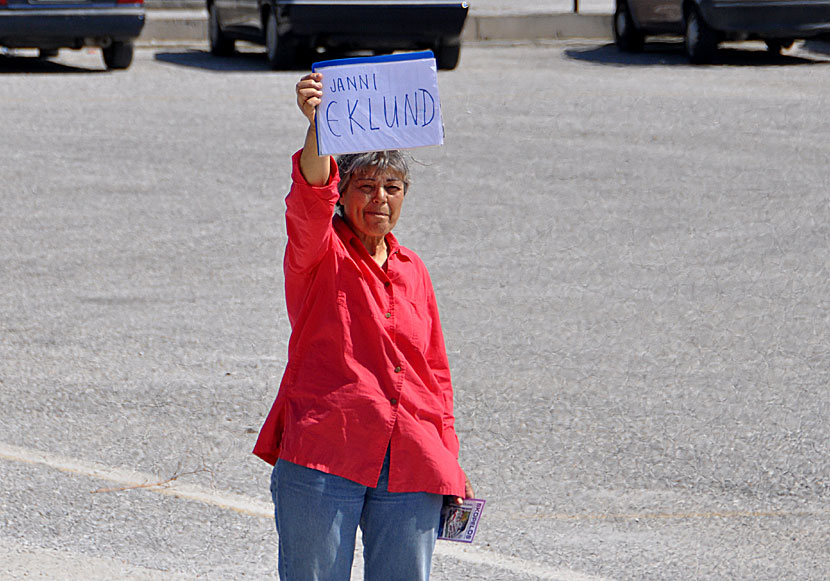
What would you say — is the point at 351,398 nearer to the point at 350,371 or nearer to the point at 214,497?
the point at 350,371

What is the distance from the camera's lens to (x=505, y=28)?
18.2 m

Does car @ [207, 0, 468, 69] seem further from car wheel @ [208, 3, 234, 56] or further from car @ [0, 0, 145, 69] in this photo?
car @ [0, 0, 145, 69]

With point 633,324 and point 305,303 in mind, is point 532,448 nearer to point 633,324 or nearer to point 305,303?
point 633,324

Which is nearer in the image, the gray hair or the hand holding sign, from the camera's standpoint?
the hand holding sign

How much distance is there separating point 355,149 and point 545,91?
10.7 meters

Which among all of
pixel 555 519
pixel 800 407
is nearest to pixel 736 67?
pixel 800 407

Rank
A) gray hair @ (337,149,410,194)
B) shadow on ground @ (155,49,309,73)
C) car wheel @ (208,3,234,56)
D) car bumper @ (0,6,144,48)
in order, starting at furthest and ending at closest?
car wheel @ (208,3,234,56)
shadow on ground @ (155,49,309,73)
car bumper @ (0,6,144,48)
gray hair @ (337,149,410,194)

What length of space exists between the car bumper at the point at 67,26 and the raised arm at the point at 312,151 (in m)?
11.0

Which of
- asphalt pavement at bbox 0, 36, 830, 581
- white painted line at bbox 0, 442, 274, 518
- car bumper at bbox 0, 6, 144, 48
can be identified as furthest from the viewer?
car bumper at bbox 0, 6, 144, 48

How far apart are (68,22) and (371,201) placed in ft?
36.5

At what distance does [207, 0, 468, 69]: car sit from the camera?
45.4 ft

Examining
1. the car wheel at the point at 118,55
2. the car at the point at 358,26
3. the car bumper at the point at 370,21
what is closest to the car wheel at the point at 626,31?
the car at the point at 358,26

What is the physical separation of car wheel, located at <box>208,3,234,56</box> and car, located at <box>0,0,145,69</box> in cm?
239

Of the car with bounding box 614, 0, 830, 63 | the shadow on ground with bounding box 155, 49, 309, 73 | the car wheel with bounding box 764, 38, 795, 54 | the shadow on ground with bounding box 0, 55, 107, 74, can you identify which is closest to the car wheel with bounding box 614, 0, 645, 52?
the car with bounding box 614, 0, 830, 63
